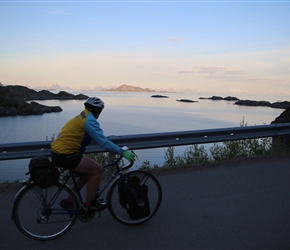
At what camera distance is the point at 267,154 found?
909cm

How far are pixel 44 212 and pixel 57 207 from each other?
0.17 metres

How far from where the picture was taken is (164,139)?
7.38m

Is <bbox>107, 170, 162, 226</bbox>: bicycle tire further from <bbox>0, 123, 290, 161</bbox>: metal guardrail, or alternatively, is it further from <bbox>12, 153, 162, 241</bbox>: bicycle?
<bbox>0, 123, 290, 161</bbox>: metal guardrail

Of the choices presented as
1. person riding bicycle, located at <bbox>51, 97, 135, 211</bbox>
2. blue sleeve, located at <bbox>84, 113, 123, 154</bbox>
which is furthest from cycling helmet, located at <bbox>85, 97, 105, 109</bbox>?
blue sleeve, located at <bbox>84, 113, 123, 154</bbox>

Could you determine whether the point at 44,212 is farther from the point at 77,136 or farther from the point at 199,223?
the point at 199,223

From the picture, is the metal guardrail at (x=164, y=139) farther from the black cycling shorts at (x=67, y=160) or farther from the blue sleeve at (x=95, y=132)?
the blue sleeve at (x=95, y=132)

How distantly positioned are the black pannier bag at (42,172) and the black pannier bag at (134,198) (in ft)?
3.16

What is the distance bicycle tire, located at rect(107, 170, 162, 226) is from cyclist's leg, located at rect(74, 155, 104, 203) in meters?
0.24

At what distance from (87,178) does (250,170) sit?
4446 millimetres

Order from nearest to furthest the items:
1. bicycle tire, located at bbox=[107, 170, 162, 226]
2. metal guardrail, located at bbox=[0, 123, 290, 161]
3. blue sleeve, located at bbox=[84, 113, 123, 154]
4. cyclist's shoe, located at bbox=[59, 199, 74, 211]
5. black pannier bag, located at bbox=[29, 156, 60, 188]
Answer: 1. black pannier bag, located at bbox=[29, 156, 60, 188]
2. blue sleeve, located at bbox=[84, 113, 123, 154]
3. cyclist's shoe, located at bbox=[59, 199, 74, 211]
4. bicycle tire, located at bbox=[107, 170, 162, 226]
5. metal guardrail, located at bbox=[0, 123, 290, 161]

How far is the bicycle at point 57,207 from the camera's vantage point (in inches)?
158

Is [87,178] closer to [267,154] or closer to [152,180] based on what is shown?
[152,180]

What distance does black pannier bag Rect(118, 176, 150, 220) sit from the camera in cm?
445

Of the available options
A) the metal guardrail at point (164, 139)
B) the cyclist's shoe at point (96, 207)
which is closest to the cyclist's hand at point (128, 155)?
the cyclist's shoe at point (96, 207)
